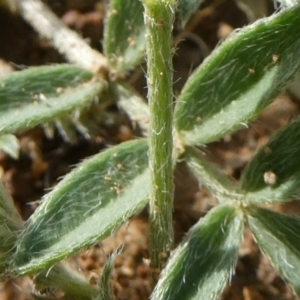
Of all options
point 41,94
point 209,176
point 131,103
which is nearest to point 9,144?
point 41,94

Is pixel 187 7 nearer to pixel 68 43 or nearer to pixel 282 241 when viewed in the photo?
pixel 68 43

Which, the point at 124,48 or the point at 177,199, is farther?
the point at 177,199

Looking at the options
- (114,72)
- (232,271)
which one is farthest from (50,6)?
(232,271)

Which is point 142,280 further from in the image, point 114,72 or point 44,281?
point 114,72

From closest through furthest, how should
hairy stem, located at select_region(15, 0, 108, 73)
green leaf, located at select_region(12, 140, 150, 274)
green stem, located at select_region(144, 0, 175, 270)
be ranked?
green stem, located at select_region(144, 0, 175, 270), green leaf, located at select_region(12, 140, 150, 274), hairy stem, located at select_region(15, 0, 108, 73)

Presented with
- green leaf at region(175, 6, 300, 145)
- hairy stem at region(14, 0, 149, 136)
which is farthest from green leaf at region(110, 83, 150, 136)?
green leaf at region(175, 6, 300, 145)

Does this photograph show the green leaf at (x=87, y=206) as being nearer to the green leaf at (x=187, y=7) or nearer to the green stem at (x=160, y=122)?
the green stem at (x=160, y=122)

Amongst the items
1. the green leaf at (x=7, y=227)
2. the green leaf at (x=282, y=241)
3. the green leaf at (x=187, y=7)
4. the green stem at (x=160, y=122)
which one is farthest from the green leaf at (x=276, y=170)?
the green leaf at (x=7, y=227)

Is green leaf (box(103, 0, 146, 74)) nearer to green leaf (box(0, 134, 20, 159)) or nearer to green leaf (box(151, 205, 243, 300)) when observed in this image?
green leaf (box(0, 134, 20, 159))
